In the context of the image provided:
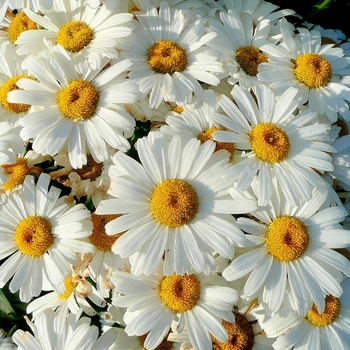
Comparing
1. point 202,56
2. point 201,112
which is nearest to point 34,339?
point 201,112

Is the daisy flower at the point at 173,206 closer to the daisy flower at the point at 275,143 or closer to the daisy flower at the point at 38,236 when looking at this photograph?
the daisy flower at the point at 275,143

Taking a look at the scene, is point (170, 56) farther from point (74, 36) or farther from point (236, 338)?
point (236, 338)

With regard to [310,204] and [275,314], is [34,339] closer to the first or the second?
[275,314]

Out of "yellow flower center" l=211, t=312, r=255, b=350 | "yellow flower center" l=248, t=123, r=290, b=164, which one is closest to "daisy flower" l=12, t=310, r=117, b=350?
"yellow flower center" l=211, t=312, r=255, b=350

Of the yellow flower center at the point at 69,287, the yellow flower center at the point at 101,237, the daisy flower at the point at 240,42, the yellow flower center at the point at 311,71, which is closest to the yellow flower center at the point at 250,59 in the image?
the daisy flower at the point at 240,42

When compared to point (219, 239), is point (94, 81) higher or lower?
higher

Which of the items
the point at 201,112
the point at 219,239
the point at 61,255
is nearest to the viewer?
the point at 219,239
